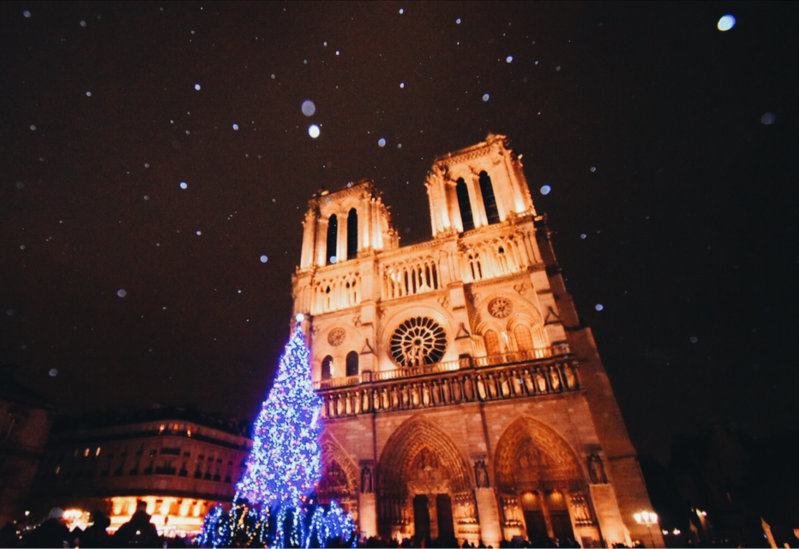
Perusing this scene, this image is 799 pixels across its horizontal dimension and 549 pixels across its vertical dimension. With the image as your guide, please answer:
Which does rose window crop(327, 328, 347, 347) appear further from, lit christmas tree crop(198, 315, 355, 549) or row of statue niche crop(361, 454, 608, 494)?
row of statue niche crop(361, 454, 608, 494)

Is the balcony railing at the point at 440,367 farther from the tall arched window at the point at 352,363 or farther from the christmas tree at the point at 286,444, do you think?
the christmas tree at the point at 286,444

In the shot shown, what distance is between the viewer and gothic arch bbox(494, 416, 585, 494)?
1712 centimetres

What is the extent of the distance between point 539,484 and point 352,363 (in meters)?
11.3

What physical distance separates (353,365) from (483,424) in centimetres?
831

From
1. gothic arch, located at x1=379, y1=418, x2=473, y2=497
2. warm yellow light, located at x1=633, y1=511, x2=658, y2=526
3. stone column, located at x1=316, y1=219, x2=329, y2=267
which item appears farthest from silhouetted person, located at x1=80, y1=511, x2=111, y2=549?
stone column, located at x1=316, y1=219, x2=329, y2=267

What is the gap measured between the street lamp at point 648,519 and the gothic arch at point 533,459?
2.26 m

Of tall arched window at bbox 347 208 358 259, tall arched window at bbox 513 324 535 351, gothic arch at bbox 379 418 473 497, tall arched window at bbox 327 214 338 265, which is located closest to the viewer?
gothic arch at bbox 379 418 473 497

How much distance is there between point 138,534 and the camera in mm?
6844

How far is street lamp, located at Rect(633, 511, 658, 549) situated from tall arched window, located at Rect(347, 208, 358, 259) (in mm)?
19910

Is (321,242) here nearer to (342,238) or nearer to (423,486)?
(342,238)

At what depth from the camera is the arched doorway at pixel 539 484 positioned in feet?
54.4

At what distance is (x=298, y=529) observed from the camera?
36.5ft

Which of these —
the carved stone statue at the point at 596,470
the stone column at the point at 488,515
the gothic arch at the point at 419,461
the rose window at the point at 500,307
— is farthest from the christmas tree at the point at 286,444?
the carved stone statue at the point at 596,470

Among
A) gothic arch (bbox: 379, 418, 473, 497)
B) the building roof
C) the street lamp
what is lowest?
the street lamp
